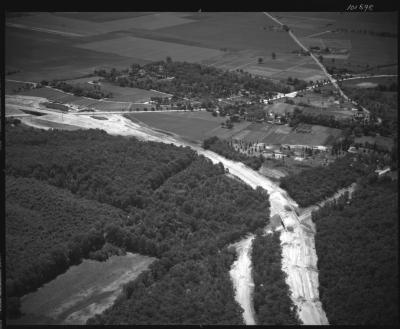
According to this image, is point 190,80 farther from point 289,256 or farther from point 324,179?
point 289,256

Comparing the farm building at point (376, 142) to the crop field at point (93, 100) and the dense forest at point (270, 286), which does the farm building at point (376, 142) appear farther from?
the crop field at point (93, 100)

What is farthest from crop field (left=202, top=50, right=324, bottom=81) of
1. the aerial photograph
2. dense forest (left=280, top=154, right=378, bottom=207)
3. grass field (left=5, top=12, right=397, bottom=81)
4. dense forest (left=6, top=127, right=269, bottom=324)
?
dense forest (left=6, top=127, right=269, bottom=324)

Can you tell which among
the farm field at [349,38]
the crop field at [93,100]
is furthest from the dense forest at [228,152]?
the farm field at [349,38]

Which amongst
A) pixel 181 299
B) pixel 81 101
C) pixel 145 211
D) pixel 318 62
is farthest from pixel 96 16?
pixel 181 299

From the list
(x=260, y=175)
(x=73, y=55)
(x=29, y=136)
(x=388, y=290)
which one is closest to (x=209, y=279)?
(x=388, y=290)

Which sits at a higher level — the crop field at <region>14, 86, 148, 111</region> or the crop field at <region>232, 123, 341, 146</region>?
the crop field at <region>14, 86, 148, 111</region>

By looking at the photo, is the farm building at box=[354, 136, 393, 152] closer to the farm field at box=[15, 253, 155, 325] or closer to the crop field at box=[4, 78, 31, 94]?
the farm field at box=[15, 253, 155, 325]

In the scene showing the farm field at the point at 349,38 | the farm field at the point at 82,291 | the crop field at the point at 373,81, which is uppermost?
the farm field at the point at 349,38
